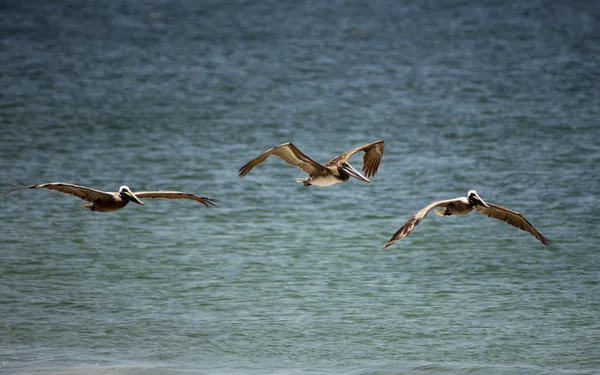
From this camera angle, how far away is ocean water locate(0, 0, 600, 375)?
55.9 feet

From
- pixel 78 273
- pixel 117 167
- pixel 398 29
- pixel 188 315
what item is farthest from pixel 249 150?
pixel 398 29

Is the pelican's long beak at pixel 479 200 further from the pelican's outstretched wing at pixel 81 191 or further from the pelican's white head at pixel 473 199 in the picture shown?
the pelican's outstretched wing at pixel 81 191

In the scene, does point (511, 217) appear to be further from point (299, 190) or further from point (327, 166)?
point (299, 190)

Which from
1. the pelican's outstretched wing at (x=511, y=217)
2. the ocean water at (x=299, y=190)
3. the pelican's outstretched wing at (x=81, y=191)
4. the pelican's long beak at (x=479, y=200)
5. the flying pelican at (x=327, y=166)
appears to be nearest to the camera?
the pelican's outstretched wing at (x=81, y=191)

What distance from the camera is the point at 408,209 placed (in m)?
24.5

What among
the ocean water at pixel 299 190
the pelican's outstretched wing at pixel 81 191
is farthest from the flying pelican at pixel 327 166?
the ocean water at pixel 299 190

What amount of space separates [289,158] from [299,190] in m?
12.0

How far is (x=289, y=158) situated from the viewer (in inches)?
557

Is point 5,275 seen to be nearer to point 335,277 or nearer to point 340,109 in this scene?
point 335,277

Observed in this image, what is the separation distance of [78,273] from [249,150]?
9463 mm

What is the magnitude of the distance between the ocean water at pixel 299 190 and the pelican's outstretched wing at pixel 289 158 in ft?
9.88

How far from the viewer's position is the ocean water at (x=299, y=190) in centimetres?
1703

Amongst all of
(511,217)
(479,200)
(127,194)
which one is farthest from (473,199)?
(127,194)

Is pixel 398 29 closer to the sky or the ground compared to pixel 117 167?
closer to the sky
